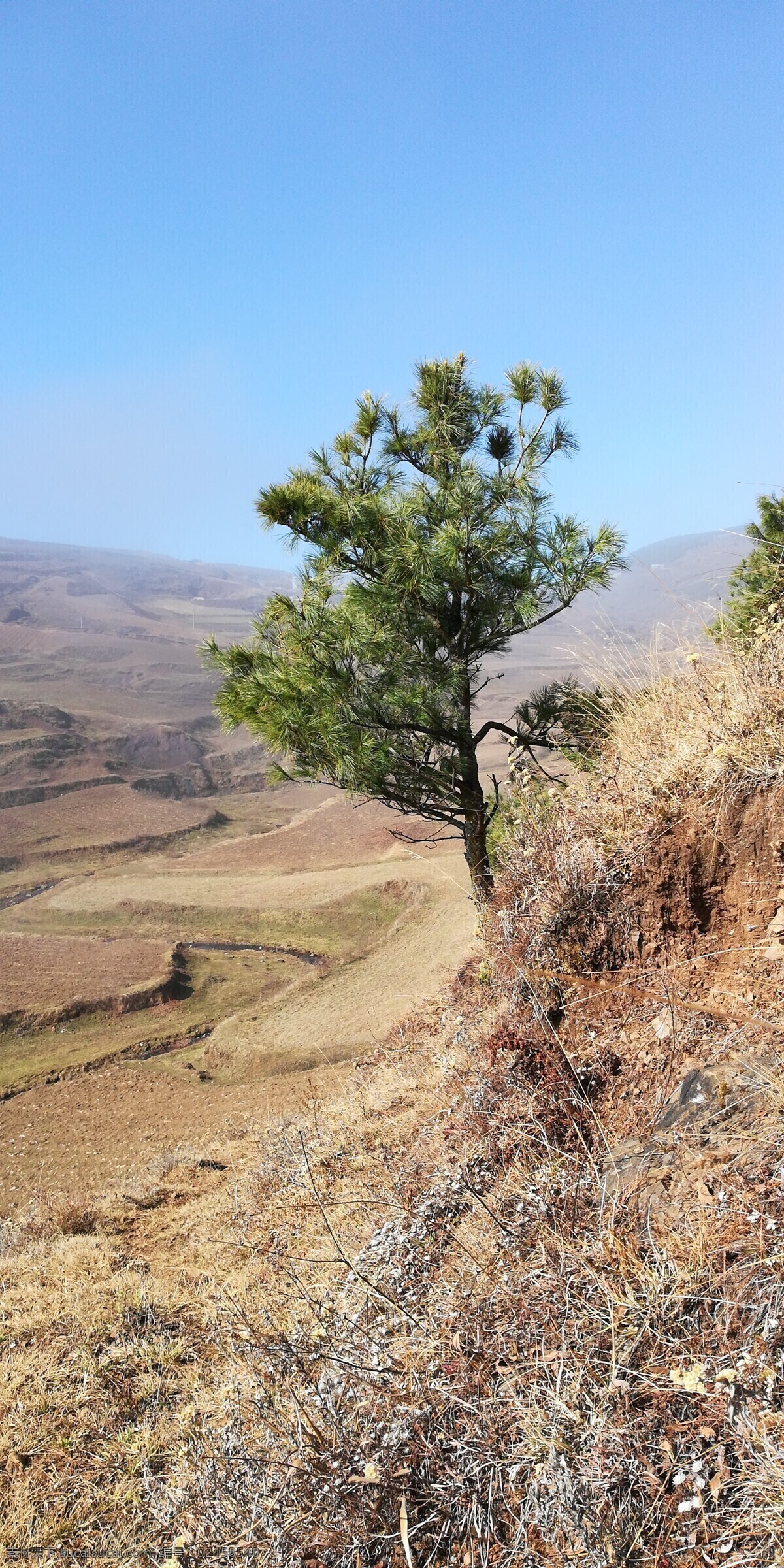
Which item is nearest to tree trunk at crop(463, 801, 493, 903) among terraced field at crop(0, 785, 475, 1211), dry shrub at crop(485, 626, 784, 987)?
terraced field at crop(0, 785, 475, 1211)

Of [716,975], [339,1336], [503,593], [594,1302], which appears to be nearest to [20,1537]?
[339,1336]

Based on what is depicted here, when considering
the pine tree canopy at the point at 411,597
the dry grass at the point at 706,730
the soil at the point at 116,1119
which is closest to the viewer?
the dry grass at the point at 706,730

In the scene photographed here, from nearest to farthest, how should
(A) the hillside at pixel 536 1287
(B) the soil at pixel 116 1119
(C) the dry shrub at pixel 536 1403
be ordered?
(C) the dry shrub at pixel 536 1403, (A) the hillside at pixel 536 1287, (B) the soil at pixel 116 1119

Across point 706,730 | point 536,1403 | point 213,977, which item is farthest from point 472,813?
point 213,977

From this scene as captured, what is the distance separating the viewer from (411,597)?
798cm

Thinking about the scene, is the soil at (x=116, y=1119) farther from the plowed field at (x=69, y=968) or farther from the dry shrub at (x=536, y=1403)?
the dry shrub at (x=536, y=1403)

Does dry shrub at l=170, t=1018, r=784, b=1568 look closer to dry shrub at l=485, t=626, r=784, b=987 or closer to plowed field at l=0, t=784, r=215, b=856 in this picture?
dry shrub at l=485, t=626, r=784, b=987

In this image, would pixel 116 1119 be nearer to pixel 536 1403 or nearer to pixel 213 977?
pixel 213 977

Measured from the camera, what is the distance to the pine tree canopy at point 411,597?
25.1ft

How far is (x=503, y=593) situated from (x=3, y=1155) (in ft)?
32.8

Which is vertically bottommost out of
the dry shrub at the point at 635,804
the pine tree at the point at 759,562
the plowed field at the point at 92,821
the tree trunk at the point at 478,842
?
the plowed field at the point at 92,821

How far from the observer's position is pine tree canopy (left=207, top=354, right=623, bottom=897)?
765 cm

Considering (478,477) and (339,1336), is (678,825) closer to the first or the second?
(339,1336)

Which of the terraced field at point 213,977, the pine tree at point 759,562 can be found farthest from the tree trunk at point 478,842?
the pine tree at point 759,562
